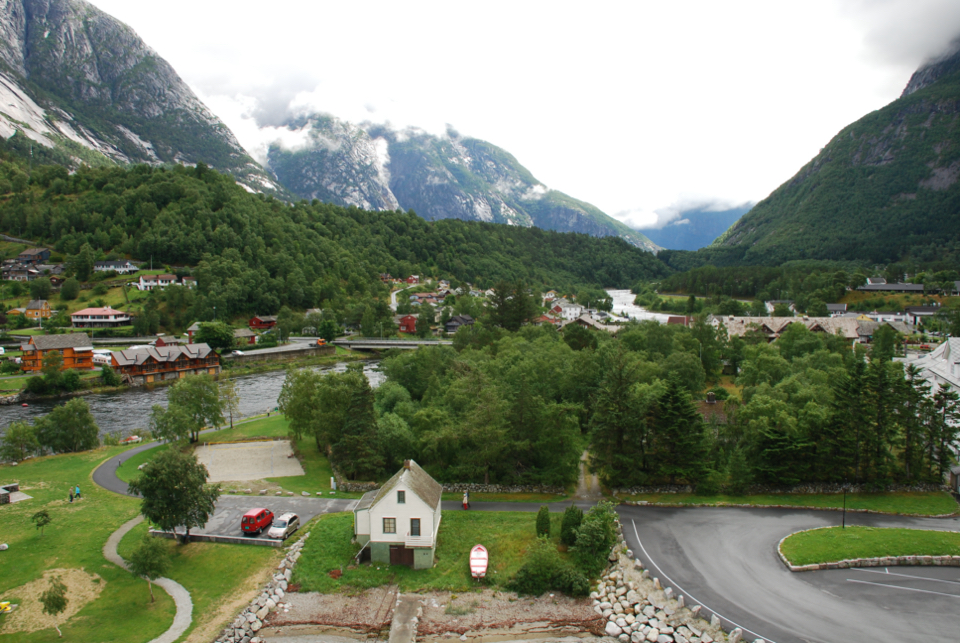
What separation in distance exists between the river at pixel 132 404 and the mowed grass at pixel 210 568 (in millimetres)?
31028

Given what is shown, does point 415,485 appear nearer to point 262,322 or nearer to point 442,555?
point 442,555

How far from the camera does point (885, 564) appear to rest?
21.8 metres

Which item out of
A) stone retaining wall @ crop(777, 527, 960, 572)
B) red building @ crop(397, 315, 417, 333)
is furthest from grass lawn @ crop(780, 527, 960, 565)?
red building @ crop(397, 315, 417, 333)

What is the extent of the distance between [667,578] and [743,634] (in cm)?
376

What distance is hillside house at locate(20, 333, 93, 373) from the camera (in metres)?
69.3

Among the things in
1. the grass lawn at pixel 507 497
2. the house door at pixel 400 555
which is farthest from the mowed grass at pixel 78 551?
the grass lawn at pixel 507 497

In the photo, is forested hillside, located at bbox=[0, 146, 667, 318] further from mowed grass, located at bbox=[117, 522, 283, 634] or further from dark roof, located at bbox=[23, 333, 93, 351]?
mowed grass, located at bbox=[117, 522, 283, 634]

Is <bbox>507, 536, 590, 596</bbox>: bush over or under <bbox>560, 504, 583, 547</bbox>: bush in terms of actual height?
under

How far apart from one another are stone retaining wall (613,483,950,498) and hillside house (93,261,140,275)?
118072 mm

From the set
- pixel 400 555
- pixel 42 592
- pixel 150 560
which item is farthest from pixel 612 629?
pixel 42 592

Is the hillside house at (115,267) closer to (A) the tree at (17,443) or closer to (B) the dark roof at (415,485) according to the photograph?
(A) the tree at (17,443)

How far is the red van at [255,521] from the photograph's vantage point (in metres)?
24.8

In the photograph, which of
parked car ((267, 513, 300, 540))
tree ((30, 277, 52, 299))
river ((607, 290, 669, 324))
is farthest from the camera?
river ((607, 290, 669, 324))

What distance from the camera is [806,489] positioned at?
29.9 meters
